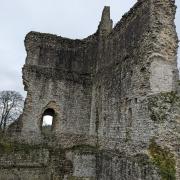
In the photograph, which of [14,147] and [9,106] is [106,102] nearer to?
[14,147]

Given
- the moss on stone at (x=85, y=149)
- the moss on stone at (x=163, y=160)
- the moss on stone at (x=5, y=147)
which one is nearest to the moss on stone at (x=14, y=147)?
the moss on stone at (x=5, y=147)

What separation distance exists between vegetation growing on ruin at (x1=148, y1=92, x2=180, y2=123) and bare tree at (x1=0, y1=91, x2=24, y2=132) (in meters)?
22.2

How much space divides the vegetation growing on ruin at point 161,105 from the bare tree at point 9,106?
22.2 metres

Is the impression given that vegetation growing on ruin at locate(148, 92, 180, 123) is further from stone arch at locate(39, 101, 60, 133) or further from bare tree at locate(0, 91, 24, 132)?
bare tree at locate(0, 91, 24, 132)

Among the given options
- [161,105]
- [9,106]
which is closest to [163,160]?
[161,105]

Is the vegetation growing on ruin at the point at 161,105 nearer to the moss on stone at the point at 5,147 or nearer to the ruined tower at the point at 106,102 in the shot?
the ruined tower at the point at 106,102

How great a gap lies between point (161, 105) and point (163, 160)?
1.73 metres

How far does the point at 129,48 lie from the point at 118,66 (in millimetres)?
1095

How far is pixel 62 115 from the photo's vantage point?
17625 mm

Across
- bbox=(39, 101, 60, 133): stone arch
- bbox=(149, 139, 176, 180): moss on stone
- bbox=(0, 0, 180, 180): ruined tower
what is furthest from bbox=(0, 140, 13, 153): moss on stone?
bbox=(149, 139, 176, 180): moss on stone

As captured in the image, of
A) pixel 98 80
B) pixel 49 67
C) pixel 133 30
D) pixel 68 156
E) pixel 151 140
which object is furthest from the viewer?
pixel 49 67

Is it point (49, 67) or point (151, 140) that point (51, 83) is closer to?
point (49, 67)

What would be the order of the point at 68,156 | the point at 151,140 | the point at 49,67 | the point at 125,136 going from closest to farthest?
the point at 151,140 < the point at 125,136 < the point at 68,156 < the point at 49,67

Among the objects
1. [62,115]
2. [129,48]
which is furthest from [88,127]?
[129,48]
